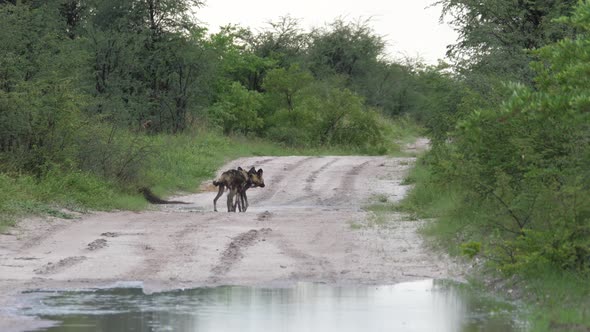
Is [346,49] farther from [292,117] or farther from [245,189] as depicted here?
[245,189]

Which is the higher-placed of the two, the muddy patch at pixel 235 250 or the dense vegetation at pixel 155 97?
the dense vegetation at pixel 155 97

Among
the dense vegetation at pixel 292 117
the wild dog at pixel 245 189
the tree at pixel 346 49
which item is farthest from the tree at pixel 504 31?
the tree at pixel 346 49

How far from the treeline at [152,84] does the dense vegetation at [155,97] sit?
0.05m

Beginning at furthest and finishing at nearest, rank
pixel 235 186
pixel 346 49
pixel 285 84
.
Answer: pixel 346 49, pixel 285 84, pixel 235 186

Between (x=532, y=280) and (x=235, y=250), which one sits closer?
(x=532, y=280)

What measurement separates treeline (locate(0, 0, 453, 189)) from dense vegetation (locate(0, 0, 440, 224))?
0.18ft

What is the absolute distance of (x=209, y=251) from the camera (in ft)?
48.3

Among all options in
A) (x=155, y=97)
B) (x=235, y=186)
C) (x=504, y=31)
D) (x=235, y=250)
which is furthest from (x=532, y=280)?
(x=155, y=97)

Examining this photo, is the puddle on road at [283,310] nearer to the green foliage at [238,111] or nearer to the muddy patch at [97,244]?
the muddy patch at [97,244]

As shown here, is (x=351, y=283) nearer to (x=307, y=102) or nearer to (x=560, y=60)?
(x=560, y=60)


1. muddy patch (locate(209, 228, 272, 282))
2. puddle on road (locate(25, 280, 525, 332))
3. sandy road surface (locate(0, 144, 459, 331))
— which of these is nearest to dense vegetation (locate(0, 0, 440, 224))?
sandy road surface (locate(0, 144, 459, 331))

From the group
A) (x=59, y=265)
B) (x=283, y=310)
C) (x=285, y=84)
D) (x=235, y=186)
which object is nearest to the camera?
(x=283, y=310)

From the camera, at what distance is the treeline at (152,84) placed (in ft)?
77.7

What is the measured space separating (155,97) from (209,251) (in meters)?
28.3
